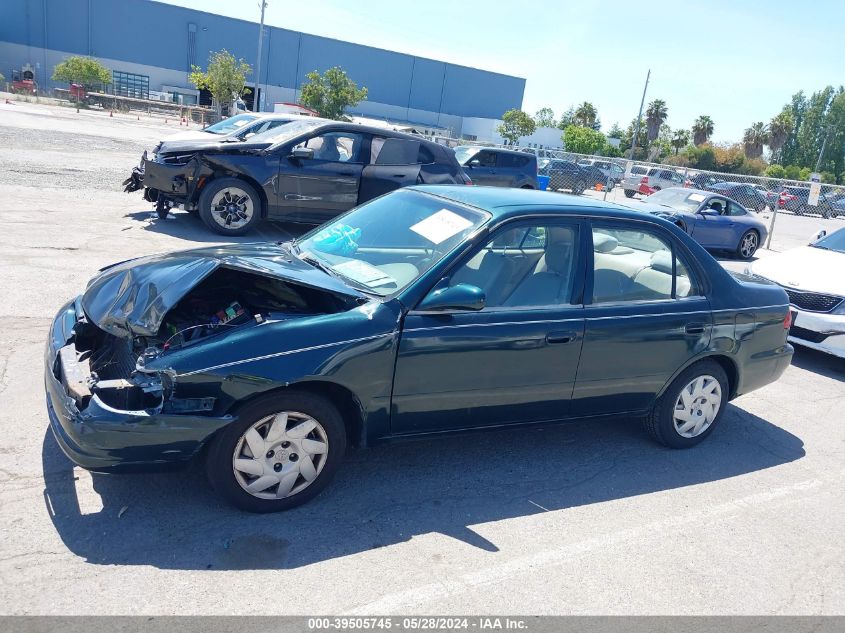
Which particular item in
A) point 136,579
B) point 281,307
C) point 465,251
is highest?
point 465,251

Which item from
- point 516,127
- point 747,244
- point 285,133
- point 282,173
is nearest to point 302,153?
point 282,173

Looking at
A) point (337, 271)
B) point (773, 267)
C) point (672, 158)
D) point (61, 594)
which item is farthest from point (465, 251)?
point (672, 158)

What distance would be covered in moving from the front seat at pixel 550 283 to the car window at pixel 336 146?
22.0 feet

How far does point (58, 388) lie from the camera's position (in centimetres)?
346

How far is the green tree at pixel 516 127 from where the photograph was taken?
191 feet

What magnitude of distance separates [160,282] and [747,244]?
14737 mm

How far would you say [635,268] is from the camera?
4719 millimetres

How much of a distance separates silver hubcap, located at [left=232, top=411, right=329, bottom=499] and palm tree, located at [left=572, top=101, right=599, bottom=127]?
78357 millimetres

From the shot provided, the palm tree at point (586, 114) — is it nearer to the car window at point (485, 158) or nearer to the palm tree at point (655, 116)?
the palm tree at point (655, 116)

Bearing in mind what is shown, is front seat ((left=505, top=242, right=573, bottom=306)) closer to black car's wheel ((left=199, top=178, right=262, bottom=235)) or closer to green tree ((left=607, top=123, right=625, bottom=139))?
black car's wheel ((left=199, top=178, right=262, bottom=235))

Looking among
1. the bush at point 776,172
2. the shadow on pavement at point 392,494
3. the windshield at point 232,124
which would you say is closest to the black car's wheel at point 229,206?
the windshield at point 232,124

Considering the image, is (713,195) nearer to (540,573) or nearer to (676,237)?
(676,237)

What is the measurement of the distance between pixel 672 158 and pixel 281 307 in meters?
64.8

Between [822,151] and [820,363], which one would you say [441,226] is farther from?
[822,151]
